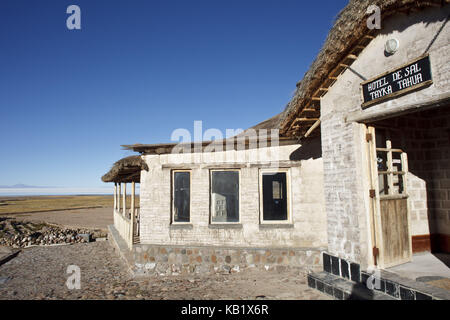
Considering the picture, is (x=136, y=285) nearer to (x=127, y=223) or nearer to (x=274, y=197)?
(x=127, y=223)

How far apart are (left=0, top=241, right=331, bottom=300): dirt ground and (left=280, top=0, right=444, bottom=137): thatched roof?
3.84 meters

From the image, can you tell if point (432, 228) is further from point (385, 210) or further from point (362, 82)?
point (362, 82)

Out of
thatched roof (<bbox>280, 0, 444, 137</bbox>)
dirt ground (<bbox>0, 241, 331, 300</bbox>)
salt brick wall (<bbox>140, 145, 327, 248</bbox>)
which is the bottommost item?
dirt ground (<bbox>0, 241, 331, 300</bbox>)

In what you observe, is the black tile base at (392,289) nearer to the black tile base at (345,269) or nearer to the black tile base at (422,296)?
the black tile base at (422,296)

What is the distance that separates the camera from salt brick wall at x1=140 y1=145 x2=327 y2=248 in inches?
321

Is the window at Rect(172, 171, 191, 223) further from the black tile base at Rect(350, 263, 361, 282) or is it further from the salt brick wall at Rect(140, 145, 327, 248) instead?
the black tile base at Rect(350, 263, 361, 282)

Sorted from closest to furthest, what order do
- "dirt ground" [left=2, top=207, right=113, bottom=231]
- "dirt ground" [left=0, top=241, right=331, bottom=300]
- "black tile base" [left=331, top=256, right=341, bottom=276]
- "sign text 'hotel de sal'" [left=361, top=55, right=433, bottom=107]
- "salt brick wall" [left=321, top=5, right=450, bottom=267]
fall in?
A: "salt brick wall" [left=321, top=5, right=450, bottom=267] → "sign text 'hotel de sal'" [left=361, top=55, right=433, bottom=107] → "black tile base" [left=331, top=256, right=341, bottom=276] → "dirt ground" [left=0, top=241, right=331, bottom=300] → "dirt ground" [left=2, top=207, right=113, bottom=231]

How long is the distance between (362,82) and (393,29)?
90 centimetres

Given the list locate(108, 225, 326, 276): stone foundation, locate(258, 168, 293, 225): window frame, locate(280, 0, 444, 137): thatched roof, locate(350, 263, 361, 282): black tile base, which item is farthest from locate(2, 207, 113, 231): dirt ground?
locate(350, 263, 361, 282): black tile base

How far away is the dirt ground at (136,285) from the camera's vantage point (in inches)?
252

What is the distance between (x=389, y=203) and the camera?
512 centimetres

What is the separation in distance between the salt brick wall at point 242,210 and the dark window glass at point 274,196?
32 centimetres
